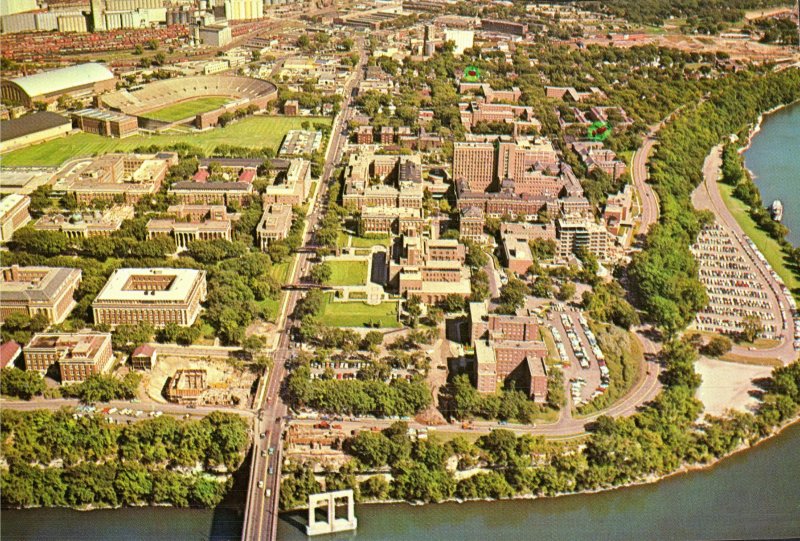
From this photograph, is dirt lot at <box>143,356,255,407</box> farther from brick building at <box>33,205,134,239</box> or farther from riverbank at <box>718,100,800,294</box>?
riverbank at <box>718,100,800,294</box>

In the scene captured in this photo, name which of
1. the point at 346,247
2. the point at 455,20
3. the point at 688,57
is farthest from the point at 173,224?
the point at 455,20

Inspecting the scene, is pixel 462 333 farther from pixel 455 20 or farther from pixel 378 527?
pixel 455 20

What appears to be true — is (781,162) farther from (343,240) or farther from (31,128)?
(31,128)

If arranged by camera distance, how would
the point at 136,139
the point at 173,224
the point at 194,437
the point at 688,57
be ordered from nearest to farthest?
the point at 194,437 < the point at 173,224 < the point at 136,139 < the point at 688,57

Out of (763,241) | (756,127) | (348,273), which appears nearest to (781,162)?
(756,127)

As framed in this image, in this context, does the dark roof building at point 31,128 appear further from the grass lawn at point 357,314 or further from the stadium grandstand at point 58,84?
the grass lawn at point 357,314

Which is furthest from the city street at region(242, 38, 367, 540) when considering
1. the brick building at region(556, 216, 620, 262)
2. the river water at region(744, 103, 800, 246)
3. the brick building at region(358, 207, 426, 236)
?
the river water at region(744, 103, 800, 246)
